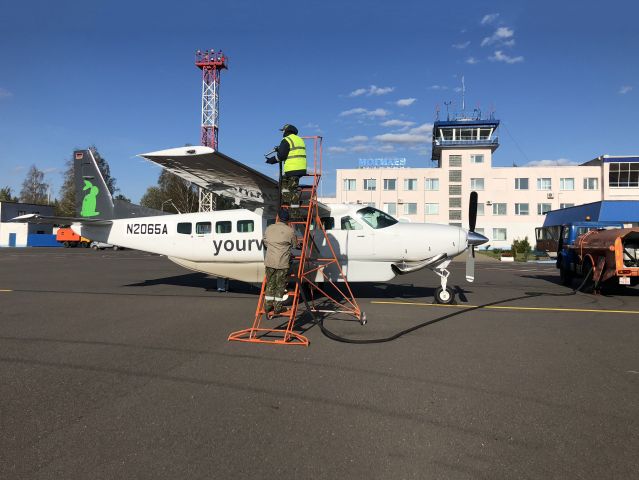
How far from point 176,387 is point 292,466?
2.06m

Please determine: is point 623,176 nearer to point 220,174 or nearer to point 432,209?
point 432,209

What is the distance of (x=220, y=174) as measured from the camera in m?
8.69

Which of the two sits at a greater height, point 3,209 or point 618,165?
point 618,165

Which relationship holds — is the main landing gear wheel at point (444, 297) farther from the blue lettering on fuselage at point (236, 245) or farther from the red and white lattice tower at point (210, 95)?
the red and white lattice tower at point (210, 95)

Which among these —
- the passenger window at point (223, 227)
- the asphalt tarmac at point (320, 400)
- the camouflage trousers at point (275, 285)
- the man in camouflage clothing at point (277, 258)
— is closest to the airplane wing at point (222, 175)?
the passenger window at point (223, 227)

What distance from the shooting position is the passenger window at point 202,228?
11.7 meters

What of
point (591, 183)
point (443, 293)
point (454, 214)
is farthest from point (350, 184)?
point (443, 293)

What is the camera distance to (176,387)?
4.51m

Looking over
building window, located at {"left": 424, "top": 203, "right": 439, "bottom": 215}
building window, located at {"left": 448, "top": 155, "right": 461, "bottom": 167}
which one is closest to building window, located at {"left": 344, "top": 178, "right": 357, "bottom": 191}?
building window, located at {"left": 424, "top": 203, "right": 439, "bottom": 215}

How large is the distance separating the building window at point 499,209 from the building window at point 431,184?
25.6ft

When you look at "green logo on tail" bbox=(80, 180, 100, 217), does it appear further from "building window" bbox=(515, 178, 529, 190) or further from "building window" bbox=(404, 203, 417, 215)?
"building window" bbox=(515, 178, 529, 190)

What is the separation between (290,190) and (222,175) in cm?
180

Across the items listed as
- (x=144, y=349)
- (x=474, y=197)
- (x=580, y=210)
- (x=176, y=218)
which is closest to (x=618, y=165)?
(x=580, y=210)

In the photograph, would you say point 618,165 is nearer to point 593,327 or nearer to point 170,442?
point 593,327
